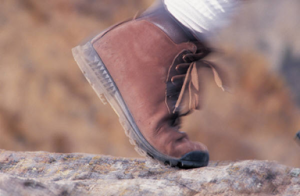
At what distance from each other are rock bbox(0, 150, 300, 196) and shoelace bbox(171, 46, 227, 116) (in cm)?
11

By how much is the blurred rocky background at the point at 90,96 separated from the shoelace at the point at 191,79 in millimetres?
837

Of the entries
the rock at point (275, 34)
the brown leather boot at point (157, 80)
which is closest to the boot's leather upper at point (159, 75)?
the brown leather boot at point (157, 80)

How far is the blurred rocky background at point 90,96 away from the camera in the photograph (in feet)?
4.79

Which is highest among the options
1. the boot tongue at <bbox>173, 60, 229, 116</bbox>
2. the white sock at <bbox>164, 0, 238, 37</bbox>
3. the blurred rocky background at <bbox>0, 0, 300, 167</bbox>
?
the white sock at <bbox>164, 0, 238, 37</bbox>

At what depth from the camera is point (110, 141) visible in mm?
1530

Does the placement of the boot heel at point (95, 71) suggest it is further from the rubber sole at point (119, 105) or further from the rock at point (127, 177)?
the rock at point (127, 177)

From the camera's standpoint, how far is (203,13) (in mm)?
569

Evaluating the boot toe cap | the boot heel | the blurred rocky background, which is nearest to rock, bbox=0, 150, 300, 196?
the boot toe cap

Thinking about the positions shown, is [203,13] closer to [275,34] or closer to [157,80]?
[157,80]

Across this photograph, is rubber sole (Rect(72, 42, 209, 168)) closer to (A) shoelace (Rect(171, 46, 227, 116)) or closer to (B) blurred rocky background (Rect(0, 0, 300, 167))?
(A) shoelace (Rect(171, 46, 227, 116))

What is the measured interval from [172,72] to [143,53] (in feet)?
0.19

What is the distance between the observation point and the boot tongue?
24.4 inches

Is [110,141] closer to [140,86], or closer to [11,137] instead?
[11,137]

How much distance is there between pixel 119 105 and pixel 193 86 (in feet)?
0.44
